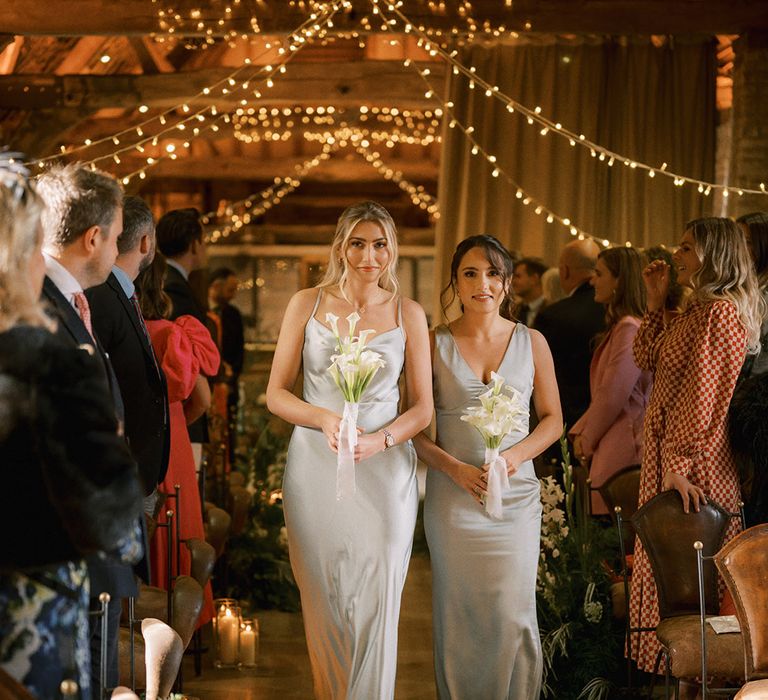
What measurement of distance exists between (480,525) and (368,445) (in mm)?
526

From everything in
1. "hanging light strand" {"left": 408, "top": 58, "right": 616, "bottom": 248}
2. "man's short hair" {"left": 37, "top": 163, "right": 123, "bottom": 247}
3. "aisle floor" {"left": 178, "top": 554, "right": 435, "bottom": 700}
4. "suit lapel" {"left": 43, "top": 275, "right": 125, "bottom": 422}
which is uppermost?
"hanging light strand" {"left": 408, "top": 58, "right": 616, "bottom": 248}

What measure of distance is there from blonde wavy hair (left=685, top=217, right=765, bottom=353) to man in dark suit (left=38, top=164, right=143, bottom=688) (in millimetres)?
2189

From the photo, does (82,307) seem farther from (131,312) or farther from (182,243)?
(182,243)

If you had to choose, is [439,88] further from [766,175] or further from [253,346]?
[253,346]

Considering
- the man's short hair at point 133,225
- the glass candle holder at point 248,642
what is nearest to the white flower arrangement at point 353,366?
the man's short hair at point 133,225

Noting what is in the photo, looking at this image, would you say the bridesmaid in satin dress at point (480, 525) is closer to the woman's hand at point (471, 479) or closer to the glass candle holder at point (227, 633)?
the woman's hand at point (471, 479)

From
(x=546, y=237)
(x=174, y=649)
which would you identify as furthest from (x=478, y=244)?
(x=546, y=237)

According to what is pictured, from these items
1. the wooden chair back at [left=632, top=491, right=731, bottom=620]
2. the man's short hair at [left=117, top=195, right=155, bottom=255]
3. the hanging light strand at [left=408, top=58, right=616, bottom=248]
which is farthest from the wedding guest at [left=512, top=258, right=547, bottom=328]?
the man's short hair at [left=117, top=195, right=155, bottom=255]

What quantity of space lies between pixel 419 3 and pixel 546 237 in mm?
1989

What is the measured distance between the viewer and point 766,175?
801cm

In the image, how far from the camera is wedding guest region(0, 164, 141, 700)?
86.4 inches

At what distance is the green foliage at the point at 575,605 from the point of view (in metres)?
4.58

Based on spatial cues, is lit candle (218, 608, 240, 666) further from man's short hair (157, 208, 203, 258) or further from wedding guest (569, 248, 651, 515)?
wedding guest (569, 248, 651, 515)

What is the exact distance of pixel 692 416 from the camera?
4266mm
